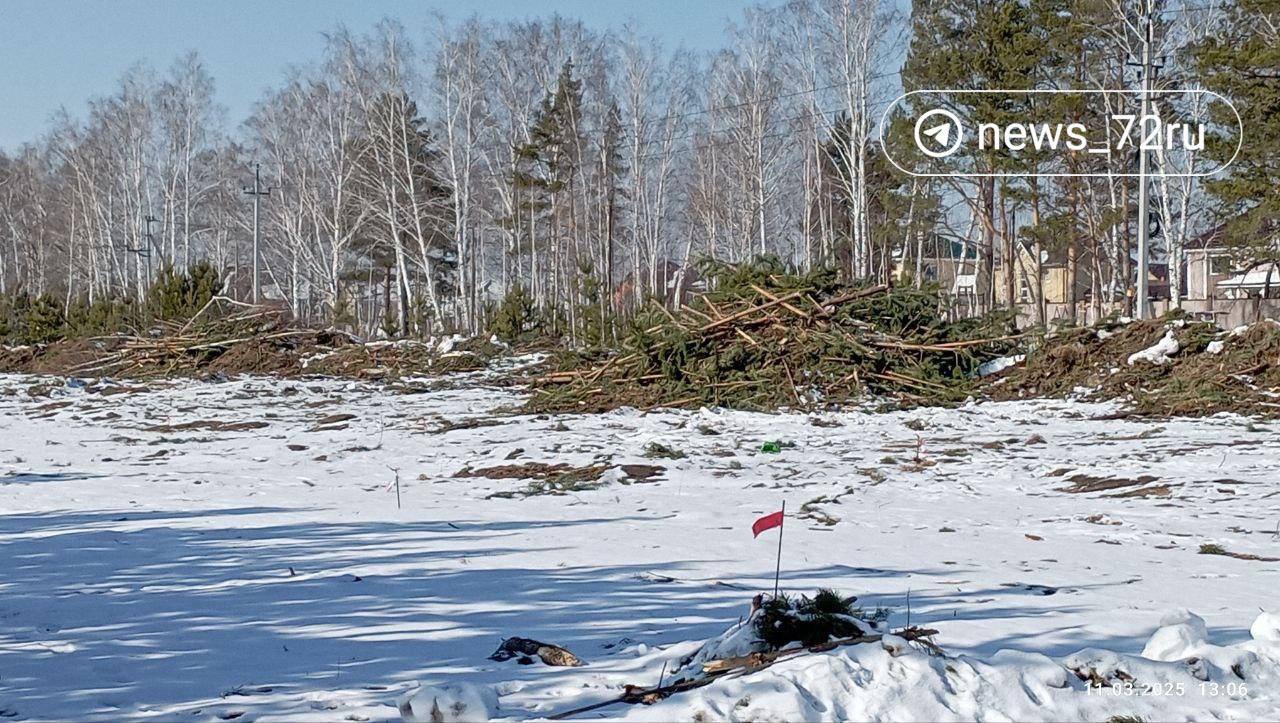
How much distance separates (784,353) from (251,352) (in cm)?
1038

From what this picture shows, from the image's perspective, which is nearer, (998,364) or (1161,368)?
(1161,368)

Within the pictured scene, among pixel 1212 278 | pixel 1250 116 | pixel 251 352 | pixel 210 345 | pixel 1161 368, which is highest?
pixel 1250 116

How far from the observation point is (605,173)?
37.7 metres

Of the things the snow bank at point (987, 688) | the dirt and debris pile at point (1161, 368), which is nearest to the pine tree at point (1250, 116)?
the dirt and debris pile at point (1161, 368)

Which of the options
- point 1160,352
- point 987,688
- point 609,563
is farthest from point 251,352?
point 987,688

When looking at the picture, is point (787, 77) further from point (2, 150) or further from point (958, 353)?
point (2, 150)

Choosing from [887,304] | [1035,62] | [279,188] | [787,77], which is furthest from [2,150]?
[887,304]

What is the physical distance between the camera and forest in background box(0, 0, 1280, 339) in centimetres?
2852

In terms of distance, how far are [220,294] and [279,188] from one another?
2140cm

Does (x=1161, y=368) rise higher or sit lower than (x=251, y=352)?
lower

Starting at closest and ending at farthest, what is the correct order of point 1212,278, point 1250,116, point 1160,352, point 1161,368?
point 1161,368 → point 1160,352 → point 1250,116 → point 1212,278

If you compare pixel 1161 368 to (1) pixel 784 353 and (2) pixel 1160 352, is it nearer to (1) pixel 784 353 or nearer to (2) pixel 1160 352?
(2) pixel 1160 352

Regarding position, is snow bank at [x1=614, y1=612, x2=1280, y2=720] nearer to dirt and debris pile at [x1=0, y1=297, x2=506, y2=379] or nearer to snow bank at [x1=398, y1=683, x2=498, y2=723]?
snow bank at [x1=398, y1=683, x2=498, y2=723]

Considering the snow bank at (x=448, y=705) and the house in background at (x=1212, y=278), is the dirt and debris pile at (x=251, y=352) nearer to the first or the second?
the snow bank at (x=448, y=705)
